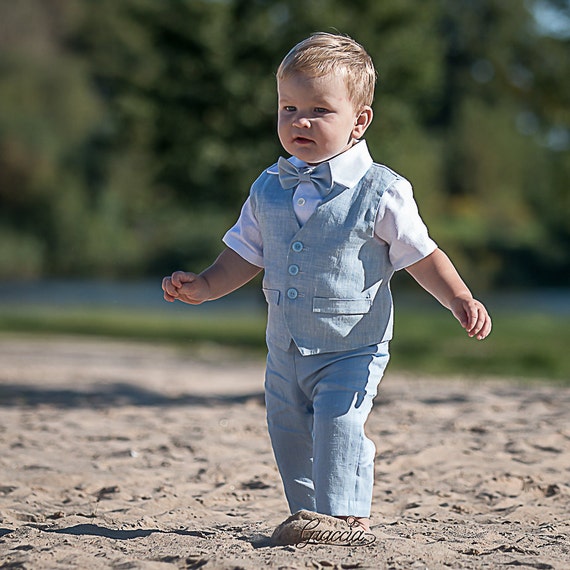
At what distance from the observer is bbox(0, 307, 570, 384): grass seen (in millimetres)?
13242

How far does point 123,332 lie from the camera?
18.1 m

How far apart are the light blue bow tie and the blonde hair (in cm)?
23

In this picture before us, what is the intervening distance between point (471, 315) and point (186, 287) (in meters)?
0.89

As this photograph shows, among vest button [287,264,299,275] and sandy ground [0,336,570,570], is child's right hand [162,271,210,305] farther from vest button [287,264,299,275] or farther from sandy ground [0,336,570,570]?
sandy ground [0,336,570,570]

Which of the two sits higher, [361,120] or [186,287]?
[361,120]

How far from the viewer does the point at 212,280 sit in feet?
10.7

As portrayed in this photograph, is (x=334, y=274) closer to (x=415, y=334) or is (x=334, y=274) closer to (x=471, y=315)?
(x=471, y=315)

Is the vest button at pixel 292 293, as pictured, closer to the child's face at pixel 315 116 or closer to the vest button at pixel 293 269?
the vest button at pixel 293 269

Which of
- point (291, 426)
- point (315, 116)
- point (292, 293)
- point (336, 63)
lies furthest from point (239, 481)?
point (336, 63)

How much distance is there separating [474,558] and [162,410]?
12.1 feet

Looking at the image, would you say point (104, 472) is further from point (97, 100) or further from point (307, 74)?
point (97, 100)

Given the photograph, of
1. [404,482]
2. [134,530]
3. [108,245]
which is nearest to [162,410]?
[404,482]

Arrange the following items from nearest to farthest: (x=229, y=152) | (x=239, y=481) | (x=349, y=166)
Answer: (x=349, y=166), (x=239, y=481), (x=229, y=152)

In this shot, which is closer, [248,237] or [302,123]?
[302,123]
